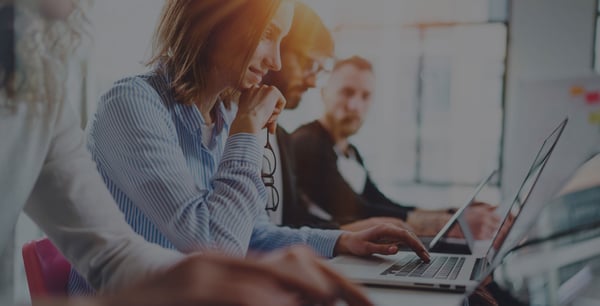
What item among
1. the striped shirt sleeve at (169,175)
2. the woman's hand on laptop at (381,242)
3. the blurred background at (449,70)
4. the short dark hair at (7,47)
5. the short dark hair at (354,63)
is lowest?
the blurred background at (449,70)

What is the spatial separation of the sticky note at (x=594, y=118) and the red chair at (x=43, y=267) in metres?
1.85

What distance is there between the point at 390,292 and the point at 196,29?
48 centimetres

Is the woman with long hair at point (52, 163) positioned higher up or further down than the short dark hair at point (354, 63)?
higher up

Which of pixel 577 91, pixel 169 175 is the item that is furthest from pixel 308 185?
pixel 577 91

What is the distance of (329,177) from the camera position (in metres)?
1.98

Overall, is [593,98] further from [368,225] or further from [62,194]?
[62,194]

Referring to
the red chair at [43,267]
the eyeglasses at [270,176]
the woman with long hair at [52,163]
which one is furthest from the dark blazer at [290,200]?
the woman with long hair at [52,163]

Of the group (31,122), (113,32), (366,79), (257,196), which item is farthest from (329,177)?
(31,122)

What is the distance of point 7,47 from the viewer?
0.58 metres

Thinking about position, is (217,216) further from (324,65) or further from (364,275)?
(324,65)

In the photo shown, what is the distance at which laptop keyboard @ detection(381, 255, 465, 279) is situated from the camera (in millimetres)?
761

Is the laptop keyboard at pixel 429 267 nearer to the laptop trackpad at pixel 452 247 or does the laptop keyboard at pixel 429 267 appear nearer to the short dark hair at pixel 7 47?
the laptop trackpad at pixel 452 247

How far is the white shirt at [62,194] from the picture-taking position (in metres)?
0.56

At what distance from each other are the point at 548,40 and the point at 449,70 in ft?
3.78
